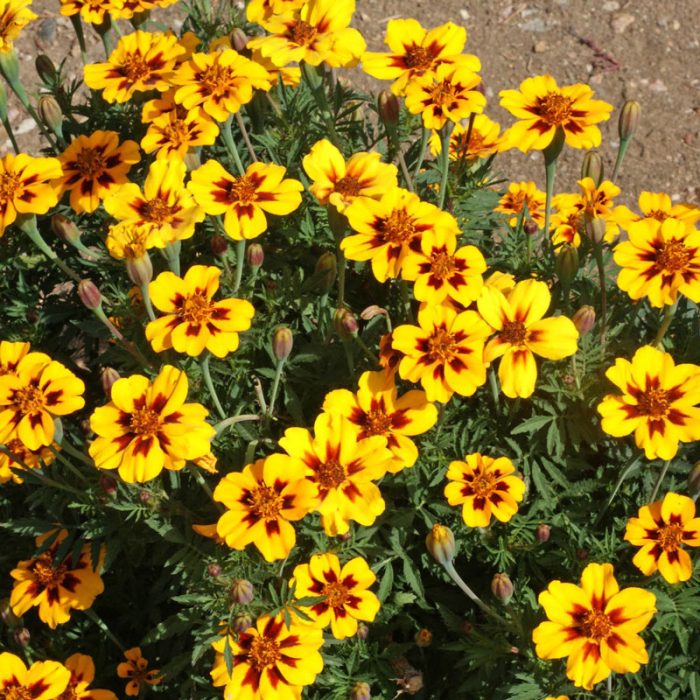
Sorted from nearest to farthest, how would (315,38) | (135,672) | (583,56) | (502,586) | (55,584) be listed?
1. (502,586)
2. (315,38)
3. (55,584)
4. (135,672)
5. (583,56)

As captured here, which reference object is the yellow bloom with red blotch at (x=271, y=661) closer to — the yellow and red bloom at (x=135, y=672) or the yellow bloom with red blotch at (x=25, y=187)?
the yellow and red bloom at (x=135, y=672)

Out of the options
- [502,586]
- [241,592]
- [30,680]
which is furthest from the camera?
[30,680]

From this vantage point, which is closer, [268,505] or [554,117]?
[268,505]

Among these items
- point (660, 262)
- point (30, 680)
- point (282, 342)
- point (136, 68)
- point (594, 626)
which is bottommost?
point (30, 680)

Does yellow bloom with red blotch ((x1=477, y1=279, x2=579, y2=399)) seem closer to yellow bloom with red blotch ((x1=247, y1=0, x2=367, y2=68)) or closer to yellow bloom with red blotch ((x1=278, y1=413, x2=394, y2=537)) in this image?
yellow bloom with red blotch ((x1=278, y1=413, x2=394, y2=537))

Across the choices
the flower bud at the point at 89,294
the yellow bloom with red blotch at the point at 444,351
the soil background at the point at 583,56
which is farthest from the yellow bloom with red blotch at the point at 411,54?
the soil background at the point at 583,56

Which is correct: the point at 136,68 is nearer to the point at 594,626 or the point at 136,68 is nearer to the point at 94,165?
the point at 94,165

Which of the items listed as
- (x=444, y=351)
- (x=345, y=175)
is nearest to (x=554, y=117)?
(x=345, y=175)
